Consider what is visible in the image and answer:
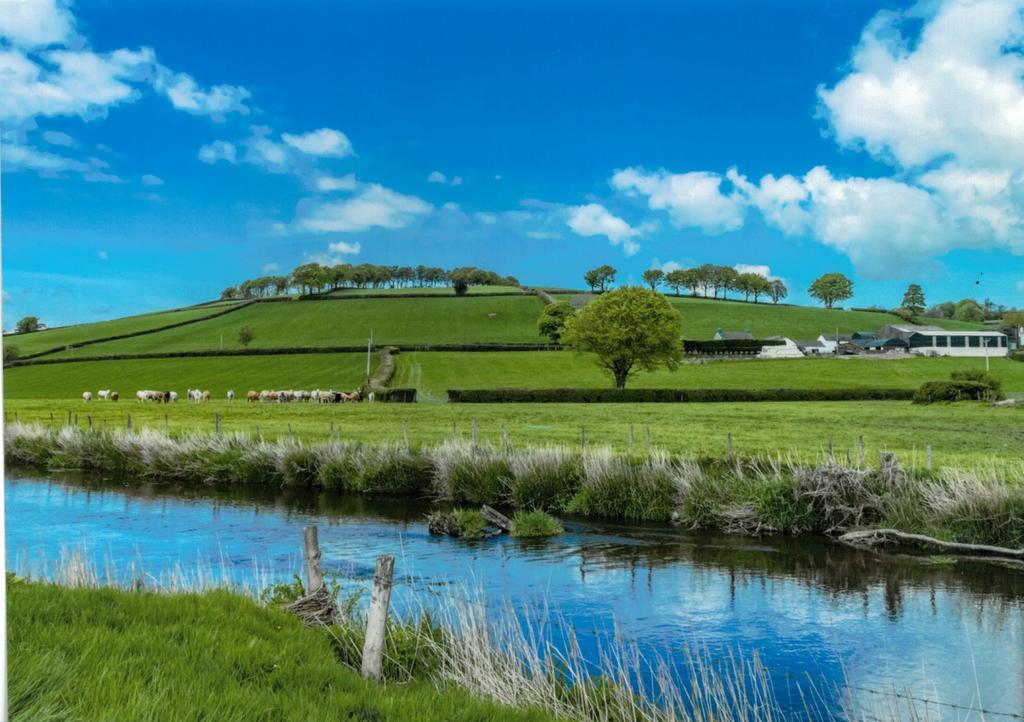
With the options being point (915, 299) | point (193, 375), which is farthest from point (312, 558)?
point (915, 299)

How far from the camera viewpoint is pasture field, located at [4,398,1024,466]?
33.9 metres

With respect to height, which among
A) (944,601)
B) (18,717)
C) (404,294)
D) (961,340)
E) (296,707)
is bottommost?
(944,601)

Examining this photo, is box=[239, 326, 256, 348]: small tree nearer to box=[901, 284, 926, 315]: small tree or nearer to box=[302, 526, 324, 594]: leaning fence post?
box=[302, 526, 324, 594]: leaning fence post

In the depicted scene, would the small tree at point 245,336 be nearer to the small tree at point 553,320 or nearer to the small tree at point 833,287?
the small tree at point 553,320

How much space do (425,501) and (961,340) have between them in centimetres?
13564

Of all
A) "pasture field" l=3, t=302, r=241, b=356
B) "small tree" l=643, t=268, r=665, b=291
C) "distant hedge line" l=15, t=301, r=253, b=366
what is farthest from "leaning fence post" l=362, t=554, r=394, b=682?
"small tree" l=643, t=268, r=665, b=291

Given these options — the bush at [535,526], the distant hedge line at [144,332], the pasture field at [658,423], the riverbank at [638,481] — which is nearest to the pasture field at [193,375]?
the distant hedge line at [144,332]

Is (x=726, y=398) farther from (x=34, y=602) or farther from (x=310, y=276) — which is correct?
(x=310, y=276)

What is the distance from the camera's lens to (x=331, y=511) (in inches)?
1008

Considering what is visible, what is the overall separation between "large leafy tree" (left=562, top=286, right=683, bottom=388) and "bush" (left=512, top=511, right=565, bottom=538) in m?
52.4

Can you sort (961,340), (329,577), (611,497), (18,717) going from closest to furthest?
(18,717) → (329,577) → (611,497) → (961,340)

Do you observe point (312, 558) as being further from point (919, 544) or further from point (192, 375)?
point (192, 375)

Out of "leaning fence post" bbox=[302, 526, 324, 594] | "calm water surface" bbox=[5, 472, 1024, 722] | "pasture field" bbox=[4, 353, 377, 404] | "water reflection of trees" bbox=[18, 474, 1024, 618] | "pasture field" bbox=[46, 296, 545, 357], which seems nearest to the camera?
"leaning fence post" bbox=[302, 526, 324, 594]

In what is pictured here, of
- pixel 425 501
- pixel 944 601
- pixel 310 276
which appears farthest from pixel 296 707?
pixel 310 276
